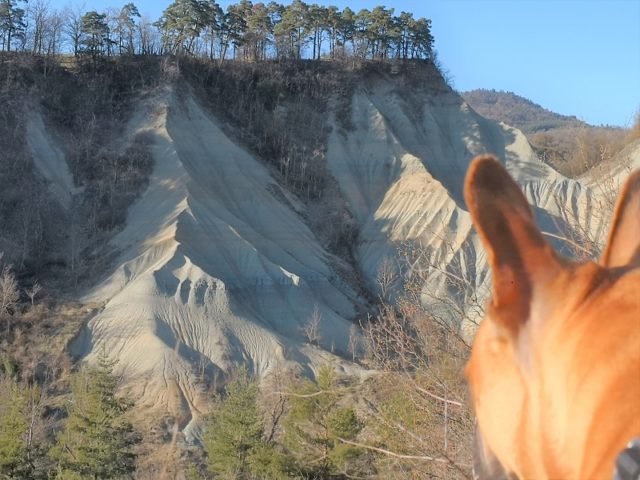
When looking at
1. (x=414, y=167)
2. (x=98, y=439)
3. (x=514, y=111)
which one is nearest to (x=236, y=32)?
(x=414, y=167)

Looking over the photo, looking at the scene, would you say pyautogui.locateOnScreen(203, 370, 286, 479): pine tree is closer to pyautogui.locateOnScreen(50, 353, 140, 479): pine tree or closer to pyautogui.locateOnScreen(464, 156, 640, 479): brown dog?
pyautogui.locateOnScreen(50, 353, 140, 479): pine tree

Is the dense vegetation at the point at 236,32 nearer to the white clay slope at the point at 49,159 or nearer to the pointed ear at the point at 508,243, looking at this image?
the white clay slope at the point at 49,159

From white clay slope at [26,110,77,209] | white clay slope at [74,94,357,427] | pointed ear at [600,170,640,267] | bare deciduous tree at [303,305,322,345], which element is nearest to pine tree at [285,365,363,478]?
white clay slope at [74,94,357,427]

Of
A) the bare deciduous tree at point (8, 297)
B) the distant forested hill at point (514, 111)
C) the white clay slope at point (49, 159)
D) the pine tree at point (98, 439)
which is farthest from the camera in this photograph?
the distant forested hill at point (514, 111)

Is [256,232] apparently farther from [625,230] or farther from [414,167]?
[625,230]

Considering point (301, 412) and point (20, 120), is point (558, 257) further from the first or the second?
point (20, 120)

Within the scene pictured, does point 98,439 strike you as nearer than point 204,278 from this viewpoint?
Yes

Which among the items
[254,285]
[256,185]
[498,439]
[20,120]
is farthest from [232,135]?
[498,439]

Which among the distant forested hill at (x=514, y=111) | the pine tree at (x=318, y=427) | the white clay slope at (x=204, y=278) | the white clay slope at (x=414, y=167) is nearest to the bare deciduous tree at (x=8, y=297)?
the white clay slope at (x=204, y=278)
